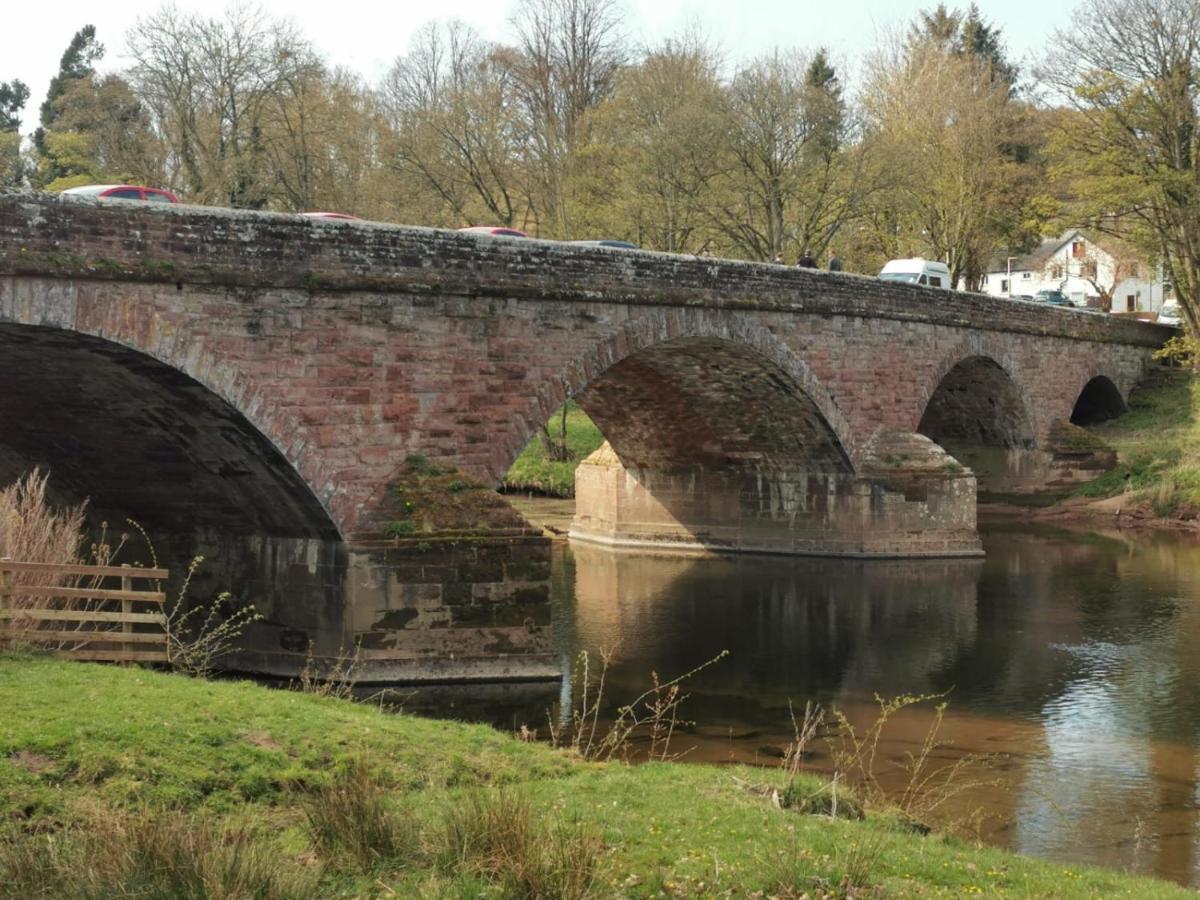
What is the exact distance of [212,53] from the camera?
36438mm

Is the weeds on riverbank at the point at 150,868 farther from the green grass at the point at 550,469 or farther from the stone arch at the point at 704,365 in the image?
the green grass at the point at 550,469

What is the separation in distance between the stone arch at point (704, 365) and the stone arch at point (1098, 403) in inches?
680

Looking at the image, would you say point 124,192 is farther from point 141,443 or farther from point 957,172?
point 957,172

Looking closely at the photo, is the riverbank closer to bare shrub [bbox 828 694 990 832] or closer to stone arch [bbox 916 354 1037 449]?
stone arch [bbox 916 354 1037 449]

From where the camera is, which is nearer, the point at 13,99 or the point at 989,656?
the point at 989,656

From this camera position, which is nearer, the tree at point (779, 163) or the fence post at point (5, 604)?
the fence post at point (5, 604)

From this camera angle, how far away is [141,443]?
56.0 ft

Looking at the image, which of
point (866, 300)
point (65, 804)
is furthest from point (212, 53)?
point (65, 804)

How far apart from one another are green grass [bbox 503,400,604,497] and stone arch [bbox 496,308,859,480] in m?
8.42

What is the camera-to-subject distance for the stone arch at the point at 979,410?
3484 centimetres

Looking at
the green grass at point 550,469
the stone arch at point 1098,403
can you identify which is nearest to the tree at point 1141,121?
the stone arch at point 1098,403

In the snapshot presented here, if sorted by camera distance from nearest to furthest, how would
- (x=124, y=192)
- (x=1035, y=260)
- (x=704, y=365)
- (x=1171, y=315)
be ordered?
(x=124, y=192) → (x=704, y=365) → (x=1171, y=315) → (x=1035, y=260)

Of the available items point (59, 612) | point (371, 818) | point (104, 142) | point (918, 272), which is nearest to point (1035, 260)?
point (918, 272)

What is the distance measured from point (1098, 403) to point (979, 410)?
8.21 metres
